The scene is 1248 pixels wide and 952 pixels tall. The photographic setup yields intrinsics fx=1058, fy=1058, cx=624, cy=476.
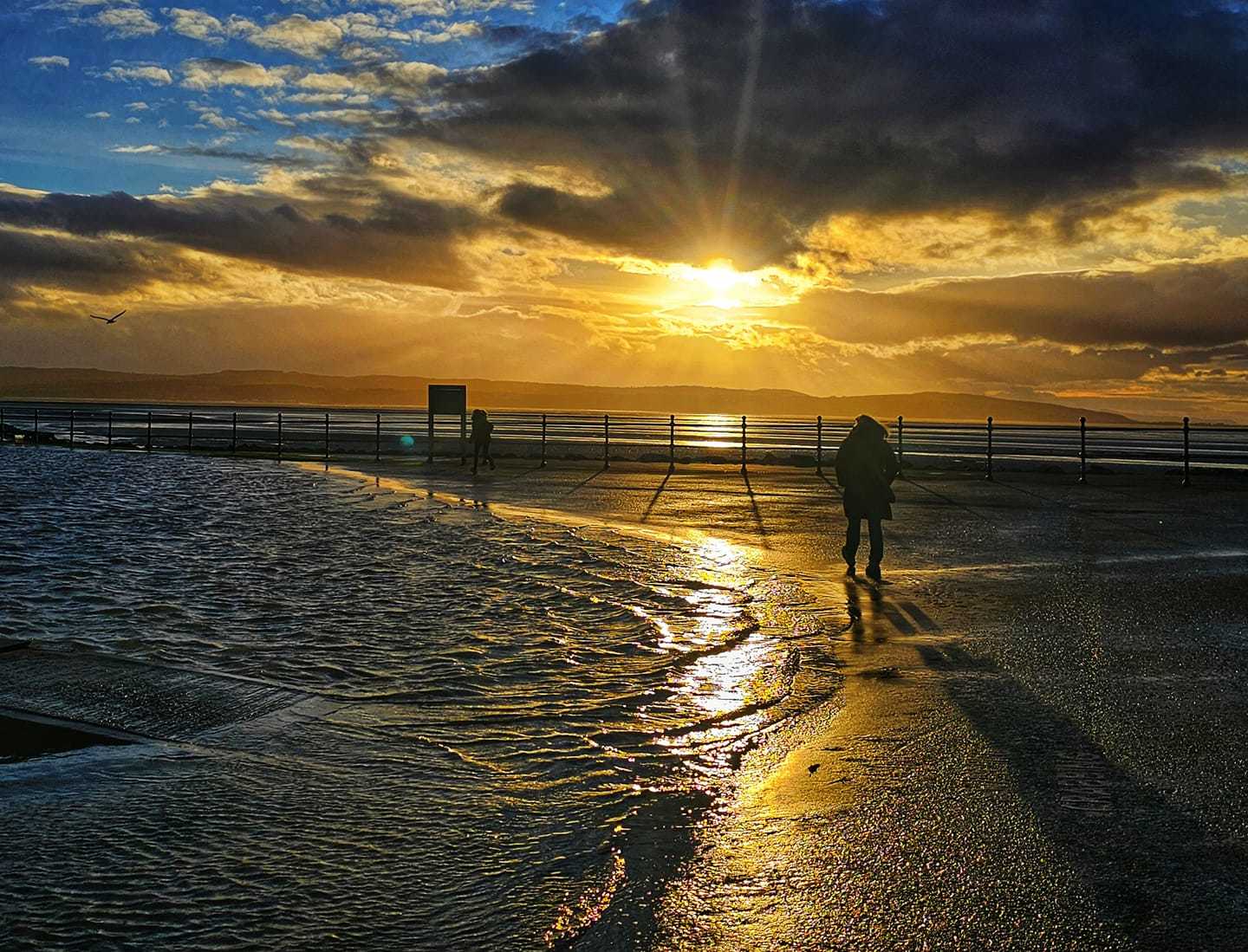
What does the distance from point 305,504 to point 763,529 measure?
8224 mm

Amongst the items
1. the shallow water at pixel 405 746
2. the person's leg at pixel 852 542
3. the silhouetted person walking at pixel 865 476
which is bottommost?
the shallow water at pixel 405 746

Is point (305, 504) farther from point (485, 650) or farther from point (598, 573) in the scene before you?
point (485, 650)

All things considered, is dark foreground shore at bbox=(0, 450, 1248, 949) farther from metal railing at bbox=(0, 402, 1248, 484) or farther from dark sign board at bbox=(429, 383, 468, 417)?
dark sign board at bbox=(429, 383, 468, 417)

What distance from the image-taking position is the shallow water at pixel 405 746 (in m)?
3.64

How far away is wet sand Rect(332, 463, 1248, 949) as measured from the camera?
358cm

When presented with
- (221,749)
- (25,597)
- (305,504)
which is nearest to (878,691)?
(221,749)

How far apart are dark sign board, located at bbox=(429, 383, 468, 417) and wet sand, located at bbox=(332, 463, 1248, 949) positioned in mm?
24155

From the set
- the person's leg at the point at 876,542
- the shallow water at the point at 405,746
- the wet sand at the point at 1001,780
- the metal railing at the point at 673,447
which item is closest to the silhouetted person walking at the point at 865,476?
the person's leg at the point at 876,542

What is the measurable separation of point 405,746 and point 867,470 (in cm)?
796

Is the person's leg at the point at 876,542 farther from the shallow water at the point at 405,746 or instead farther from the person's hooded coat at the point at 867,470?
the shallow water at the point at 405,746

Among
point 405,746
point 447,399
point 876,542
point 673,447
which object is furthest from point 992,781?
point 447,399

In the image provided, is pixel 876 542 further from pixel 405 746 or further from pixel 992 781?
pixel 405 746

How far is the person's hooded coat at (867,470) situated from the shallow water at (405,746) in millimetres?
1395

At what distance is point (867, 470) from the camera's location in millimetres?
12312
